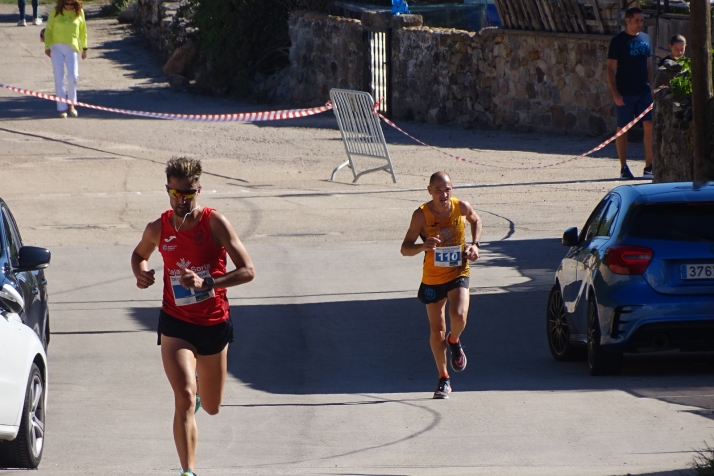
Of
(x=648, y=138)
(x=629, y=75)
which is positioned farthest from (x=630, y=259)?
(x=629, y=75)

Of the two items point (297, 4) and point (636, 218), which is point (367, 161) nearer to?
point (297, 4)

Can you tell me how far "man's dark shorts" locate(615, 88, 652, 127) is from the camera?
17.1 metres

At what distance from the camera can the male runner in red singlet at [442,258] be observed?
27.3 feet

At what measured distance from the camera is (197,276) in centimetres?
602

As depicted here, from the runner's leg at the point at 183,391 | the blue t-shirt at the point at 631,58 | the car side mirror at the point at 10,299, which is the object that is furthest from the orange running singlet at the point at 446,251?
the blue t-shirt at the point at 631,58

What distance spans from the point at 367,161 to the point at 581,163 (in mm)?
3439

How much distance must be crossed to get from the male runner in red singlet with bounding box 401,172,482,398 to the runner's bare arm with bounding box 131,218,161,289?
97.7 inches

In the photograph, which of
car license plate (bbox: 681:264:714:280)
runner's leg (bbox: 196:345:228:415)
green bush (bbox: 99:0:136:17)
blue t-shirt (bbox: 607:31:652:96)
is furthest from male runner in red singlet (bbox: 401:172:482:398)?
green bush (bbox: 99:0:136:17)

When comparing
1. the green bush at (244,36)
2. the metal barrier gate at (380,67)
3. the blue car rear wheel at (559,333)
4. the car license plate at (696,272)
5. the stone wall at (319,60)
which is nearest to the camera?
the car license plate at (696,272)

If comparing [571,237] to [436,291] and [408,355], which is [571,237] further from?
[408,355]

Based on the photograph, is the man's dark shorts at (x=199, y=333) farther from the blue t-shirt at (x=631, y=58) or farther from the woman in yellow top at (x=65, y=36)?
the woman in yellow top at (x=65, y=36)

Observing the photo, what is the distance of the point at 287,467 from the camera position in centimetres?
662

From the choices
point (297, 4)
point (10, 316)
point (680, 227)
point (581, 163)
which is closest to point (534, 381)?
point (680, 227)

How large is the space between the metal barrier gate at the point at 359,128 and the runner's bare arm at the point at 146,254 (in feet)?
35.5
